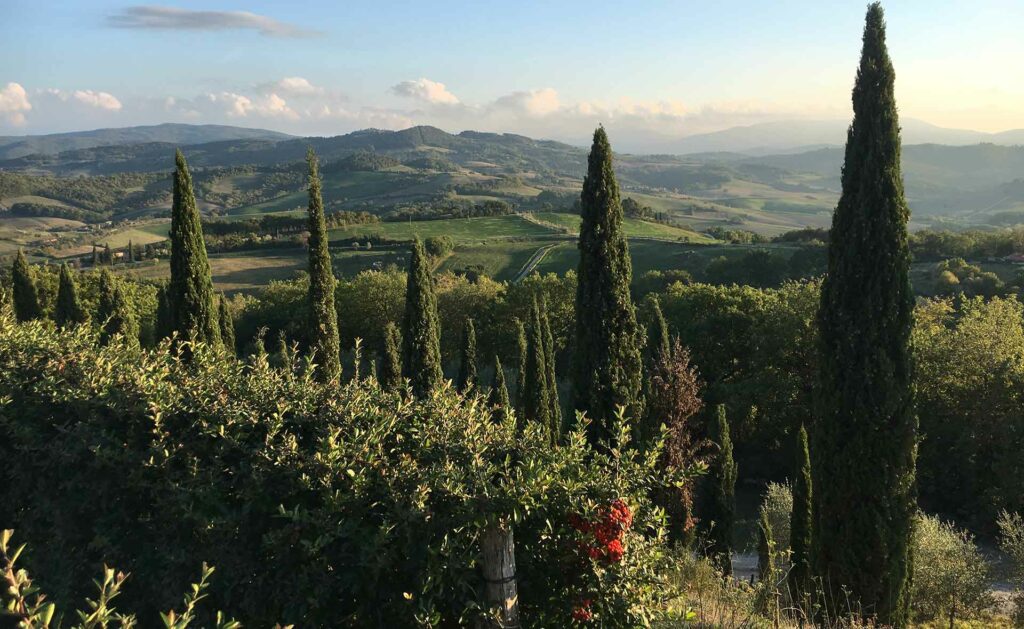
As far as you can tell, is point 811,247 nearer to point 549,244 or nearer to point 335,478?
point 549,244

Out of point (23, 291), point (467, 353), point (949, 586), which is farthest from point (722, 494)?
point (23, 291)

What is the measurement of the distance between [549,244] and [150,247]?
57.7m

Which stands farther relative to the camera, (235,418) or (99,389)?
(99,389)

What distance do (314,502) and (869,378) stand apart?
1100 cm

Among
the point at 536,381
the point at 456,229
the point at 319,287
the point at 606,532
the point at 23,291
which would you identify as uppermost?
the point at 606,532

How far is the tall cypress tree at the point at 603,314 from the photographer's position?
47.5 feet

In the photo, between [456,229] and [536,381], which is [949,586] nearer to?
[536,381]

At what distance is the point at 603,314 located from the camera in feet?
47.6

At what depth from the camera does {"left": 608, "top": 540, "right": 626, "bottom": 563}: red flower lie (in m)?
4.51

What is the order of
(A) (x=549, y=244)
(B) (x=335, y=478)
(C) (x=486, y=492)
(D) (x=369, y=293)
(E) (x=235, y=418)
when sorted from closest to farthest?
(C) (x=486, y=492), (B) (x=335, y=478), (E) (x=235, y=418), (D) (x=369, y=293), (A) (x=549, y=244)

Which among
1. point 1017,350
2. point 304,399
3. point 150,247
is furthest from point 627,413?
point 150,247

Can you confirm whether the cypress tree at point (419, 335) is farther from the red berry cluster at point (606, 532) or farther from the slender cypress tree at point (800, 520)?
the red berry cluster at point (606, 532)

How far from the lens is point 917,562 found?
14391 millimetres

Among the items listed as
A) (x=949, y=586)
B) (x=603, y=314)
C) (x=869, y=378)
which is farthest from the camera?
(x=603, y=314)
